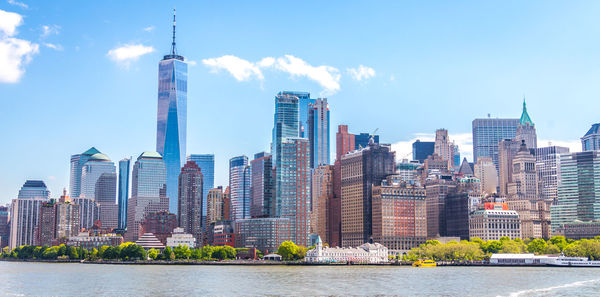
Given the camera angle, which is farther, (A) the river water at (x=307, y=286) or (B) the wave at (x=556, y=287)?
(A) the river water at (x=307, y=286)

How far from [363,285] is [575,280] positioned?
4428 centimetres

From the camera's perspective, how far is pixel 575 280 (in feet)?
484

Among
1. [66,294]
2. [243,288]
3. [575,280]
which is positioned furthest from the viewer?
[575,280]

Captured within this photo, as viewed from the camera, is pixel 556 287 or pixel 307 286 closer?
pixel 556 287

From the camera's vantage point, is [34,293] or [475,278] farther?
[475,278]

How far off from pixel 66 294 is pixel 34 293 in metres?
6.16

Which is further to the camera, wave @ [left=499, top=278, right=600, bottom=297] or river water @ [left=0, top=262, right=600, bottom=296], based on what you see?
river water @ [left=0, top=262, right=600, bottom=296]

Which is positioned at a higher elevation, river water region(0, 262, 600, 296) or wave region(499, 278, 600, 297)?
wave region(499, 278, 600, 297)

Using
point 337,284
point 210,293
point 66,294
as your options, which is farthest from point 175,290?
point 337,284

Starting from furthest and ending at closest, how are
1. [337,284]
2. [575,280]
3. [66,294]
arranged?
[575,280]
[337,284]
[66,294]

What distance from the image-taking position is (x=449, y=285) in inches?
5315

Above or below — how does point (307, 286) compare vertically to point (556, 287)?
below

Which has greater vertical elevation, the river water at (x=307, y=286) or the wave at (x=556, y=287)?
the wave at (x=556, y=287)

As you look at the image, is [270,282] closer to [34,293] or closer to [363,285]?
[363,285]
